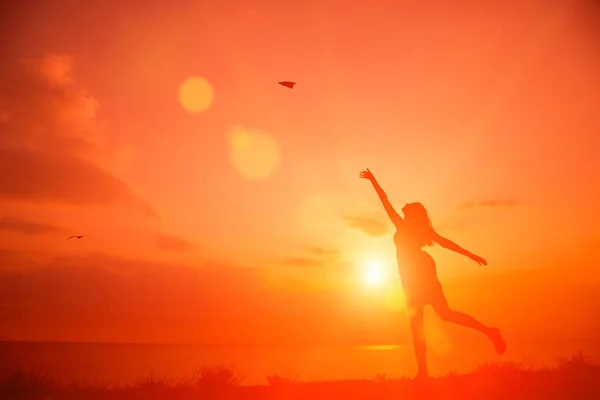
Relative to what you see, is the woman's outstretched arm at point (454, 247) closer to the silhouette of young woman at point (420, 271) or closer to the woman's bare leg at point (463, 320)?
the silhouette of young woman at point (420, 271)

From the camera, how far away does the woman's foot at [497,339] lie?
7.46 meters

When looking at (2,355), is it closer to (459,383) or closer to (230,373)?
(230,373)

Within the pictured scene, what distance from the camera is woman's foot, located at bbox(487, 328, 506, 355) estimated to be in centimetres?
746

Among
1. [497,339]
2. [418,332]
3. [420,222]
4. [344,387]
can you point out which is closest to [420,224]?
[420,222]

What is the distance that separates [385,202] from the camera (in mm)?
8695

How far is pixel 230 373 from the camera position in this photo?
40.6ft

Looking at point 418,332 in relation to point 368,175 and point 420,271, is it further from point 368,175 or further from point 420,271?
point 368,175

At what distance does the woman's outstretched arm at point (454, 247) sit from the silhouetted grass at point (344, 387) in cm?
259

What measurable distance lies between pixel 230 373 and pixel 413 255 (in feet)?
23.5

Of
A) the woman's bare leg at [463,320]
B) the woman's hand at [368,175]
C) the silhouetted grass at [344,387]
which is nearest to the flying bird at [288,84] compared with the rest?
the woman's hand at [368,175]

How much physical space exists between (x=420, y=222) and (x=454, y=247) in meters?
0.81

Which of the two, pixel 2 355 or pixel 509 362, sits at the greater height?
pixel 2 355

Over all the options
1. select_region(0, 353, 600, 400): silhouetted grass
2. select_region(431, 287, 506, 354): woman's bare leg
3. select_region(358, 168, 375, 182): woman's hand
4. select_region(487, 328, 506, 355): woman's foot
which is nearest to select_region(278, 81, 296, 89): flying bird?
select_region(358, 168, 375, 182): woman's hand

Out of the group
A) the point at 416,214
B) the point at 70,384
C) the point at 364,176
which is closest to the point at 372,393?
the point at 416,214
